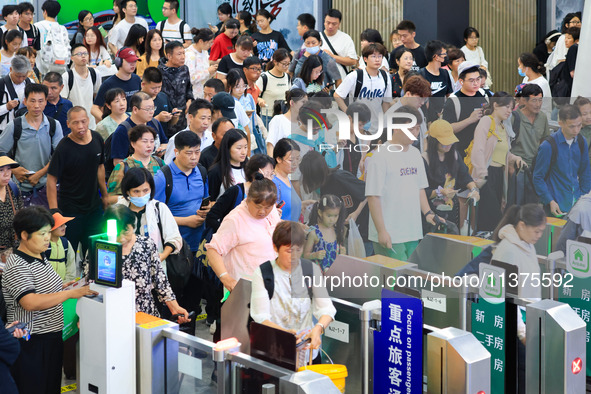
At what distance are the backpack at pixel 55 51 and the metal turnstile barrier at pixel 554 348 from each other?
7123mm

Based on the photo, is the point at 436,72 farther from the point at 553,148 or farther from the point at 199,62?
the point at 553,148

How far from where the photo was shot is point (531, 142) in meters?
4.39

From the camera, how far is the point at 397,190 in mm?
3654

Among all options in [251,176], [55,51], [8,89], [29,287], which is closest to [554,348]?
[251,176]

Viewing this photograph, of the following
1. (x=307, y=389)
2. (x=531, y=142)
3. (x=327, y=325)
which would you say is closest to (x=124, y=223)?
(x=327, y=325)

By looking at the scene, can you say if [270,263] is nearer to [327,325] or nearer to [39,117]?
[327,325]

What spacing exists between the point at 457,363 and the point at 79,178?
3842mm

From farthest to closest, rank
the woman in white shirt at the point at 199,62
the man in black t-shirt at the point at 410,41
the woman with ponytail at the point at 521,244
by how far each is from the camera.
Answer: the man in black t-shirt at the point at 410,41 → the woman in white shirt at the point at 199,62 → the woman with ponytail at the point at 521,244

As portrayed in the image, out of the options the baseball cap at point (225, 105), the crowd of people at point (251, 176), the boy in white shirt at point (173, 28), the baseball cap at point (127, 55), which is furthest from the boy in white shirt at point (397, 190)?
the boy in white shirt at point (173, 28)

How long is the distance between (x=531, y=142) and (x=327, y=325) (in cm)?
143

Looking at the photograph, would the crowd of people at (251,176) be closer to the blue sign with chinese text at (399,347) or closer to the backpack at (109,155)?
the backpack at (109,155)

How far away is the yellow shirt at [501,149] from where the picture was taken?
3.85m

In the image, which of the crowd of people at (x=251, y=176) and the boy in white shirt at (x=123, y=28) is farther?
the boy in white shirt at (x=123, y=28)

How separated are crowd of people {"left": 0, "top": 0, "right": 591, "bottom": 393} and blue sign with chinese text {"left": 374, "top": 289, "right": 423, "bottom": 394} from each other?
0.79 ft
